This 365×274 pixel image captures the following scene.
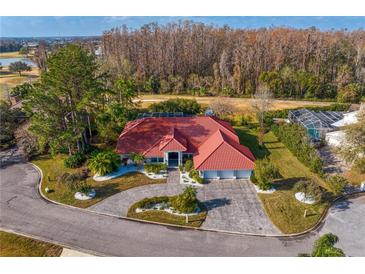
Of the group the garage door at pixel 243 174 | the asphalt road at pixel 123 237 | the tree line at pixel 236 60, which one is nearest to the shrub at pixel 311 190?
the asphalt road at pixel 123 237

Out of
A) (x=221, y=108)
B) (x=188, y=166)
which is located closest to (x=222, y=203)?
(x=188, y=166)

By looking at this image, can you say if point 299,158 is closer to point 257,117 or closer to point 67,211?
point 257,117

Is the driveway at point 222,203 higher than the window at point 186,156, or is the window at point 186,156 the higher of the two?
the window at point 186,156

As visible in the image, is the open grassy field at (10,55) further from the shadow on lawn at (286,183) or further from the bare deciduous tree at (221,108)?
the shadow on lawn at (286,183)

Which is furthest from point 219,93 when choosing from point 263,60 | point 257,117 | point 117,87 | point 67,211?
point 67,211

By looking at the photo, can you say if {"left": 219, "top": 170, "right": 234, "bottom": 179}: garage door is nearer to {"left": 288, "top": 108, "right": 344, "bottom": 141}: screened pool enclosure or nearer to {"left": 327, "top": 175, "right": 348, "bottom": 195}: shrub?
{"left": 327, "top": 175, "right": 348, "bottom": 195}: shrub

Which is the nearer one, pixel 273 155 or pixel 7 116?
pixel 273 155
